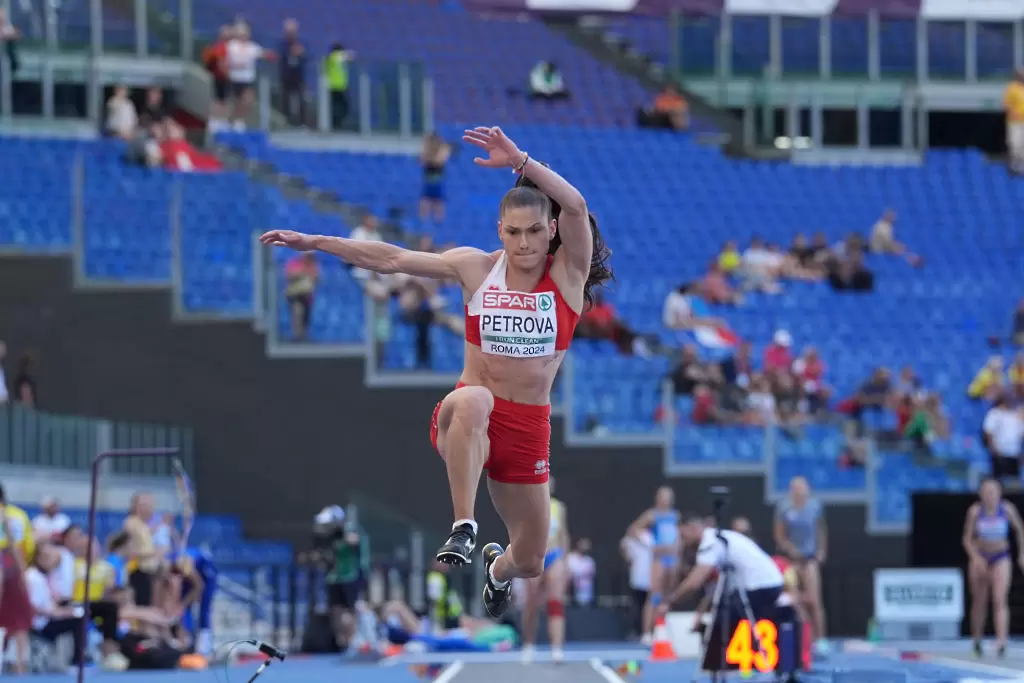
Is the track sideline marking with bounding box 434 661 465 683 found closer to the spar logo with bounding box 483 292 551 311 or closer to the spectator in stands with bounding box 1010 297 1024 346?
the spar logo with bounding box 483 292 551 311

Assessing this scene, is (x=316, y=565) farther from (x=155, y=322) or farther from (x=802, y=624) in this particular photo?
(x=802, y=624)

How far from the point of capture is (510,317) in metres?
9.03

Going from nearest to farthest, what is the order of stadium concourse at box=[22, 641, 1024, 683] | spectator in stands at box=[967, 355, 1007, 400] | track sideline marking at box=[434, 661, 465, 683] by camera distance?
stadium concourse at box=[22, 641, 1024, 683], track sideline marking at box=[434, 661, 465, 683], spectator in stands at box=[967, 355, 1007, 400]

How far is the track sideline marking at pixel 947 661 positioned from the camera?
16234 mm

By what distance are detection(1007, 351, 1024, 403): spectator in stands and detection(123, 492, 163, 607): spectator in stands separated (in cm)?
1247

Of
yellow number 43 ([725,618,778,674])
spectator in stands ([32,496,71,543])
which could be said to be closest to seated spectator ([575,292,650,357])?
spectator in stands ([32,496,71,543])

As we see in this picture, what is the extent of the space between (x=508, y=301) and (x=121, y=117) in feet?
62.7

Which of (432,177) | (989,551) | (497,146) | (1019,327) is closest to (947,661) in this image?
(989,551)

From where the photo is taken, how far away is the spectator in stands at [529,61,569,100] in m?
32.0

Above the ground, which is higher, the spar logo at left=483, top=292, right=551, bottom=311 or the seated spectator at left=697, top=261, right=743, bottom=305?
the seated spectator at left=697, top=261, right=743, bottom=305

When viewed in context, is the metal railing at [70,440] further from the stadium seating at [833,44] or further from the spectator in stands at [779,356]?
the stadium seating at [833,44]

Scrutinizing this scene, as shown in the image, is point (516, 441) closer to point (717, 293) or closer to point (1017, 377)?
point (1017, 377)

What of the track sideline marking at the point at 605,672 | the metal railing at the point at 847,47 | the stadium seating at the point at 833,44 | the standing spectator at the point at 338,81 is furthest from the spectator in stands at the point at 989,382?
the standing spectator at the point at 338,81

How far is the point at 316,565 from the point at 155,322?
199 inches
